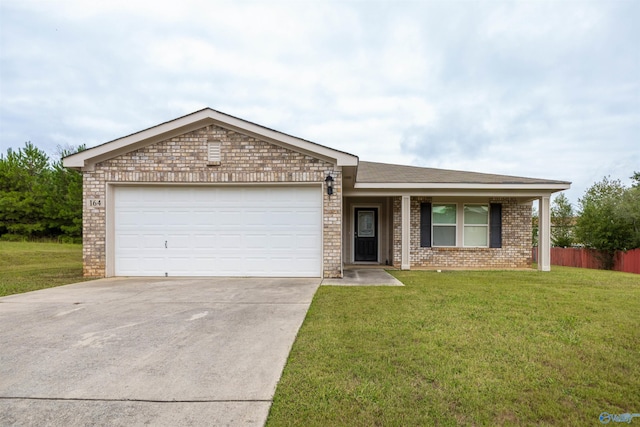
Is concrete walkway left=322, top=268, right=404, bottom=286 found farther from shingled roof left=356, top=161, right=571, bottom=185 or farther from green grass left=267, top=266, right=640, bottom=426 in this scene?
shingled roof left=356, top=161, right=571, bottom=185

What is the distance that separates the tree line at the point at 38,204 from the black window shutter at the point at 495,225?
26.5 meters

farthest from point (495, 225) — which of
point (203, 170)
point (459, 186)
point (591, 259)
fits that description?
point (203, 170)

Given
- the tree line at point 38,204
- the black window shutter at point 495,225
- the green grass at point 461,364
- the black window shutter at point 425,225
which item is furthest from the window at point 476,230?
the tree line at point 38,204

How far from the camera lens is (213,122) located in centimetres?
832

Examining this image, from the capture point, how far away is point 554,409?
2.24 metres

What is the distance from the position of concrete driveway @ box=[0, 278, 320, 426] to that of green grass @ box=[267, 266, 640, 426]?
0.32 metres

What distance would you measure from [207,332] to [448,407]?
2741 millimetres

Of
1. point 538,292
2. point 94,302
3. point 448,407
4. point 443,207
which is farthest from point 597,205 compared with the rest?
point 94,302

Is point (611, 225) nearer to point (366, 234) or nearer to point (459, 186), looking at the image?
point (459, 186)

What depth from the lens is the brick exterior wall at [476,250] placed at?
1119 cm

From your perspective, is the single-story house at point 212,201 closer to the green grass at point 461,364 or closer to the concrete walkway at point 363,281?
the concrete walkway at point 363,281

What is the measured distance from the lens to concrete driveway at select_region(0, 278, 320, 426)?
2.30m

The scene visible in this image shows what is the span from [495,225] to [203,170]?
916 centimetres

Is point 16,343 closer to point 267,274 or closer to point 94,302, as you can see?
point 94,302
